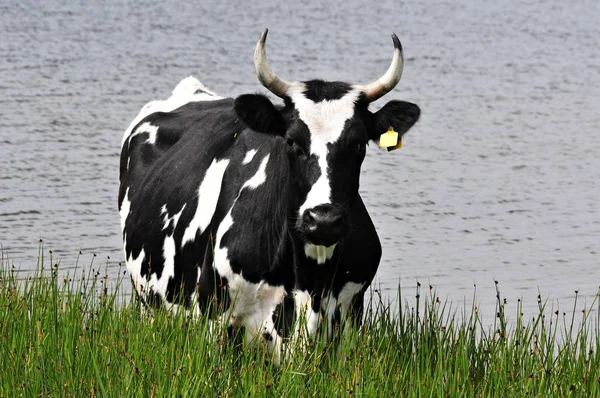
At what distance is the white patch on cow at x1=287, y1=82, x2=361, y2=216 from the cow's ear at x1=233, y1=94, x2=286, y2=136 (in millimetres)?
140

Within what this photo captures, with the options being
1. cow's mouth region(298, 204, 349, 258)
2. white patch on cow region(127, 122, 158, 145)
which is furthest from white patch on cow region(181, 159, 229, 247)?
white patch on cow region(127, 122, 158, 145)

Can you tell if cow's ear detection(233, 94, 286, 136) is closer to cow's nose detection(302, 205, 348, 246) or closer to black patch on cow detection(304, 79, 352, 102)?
black patch on cow detection(304, 79, 352, 102)

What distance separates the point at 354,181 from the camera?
7023mm

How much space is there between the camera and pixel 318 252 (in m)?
7.14

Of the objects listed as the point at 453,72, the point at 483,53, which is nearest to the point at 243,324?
the point at 453,72

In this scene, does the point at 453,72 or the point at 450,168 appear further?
the point at 453,72

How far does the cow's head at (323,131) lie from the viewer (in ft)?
22.1

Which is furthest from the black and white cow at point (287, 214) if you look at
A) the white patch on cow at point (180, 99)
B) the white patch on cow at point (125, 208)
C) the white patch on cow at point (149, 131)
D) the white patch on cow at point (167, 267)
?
the white patch on cow at point (180, 99)

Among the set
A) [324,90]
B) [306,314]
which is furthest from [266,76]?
[306,314]

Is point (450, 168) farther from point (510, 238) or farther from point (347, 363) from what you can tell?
point (347, 363)

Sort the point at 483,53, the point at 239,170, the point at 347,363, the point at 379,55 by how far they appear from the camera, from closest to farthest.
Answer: the point at 347,363 < the point at 239,170 < the point at 379,55 < the point at 483,53

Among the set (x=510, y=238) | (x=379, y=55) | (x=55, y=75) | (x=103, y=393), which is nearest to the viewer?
(x=103, y=393)

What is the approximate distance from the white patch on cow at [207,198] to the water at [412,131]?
100 centimetres

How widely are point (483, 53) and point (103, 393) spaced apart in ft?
72.6
